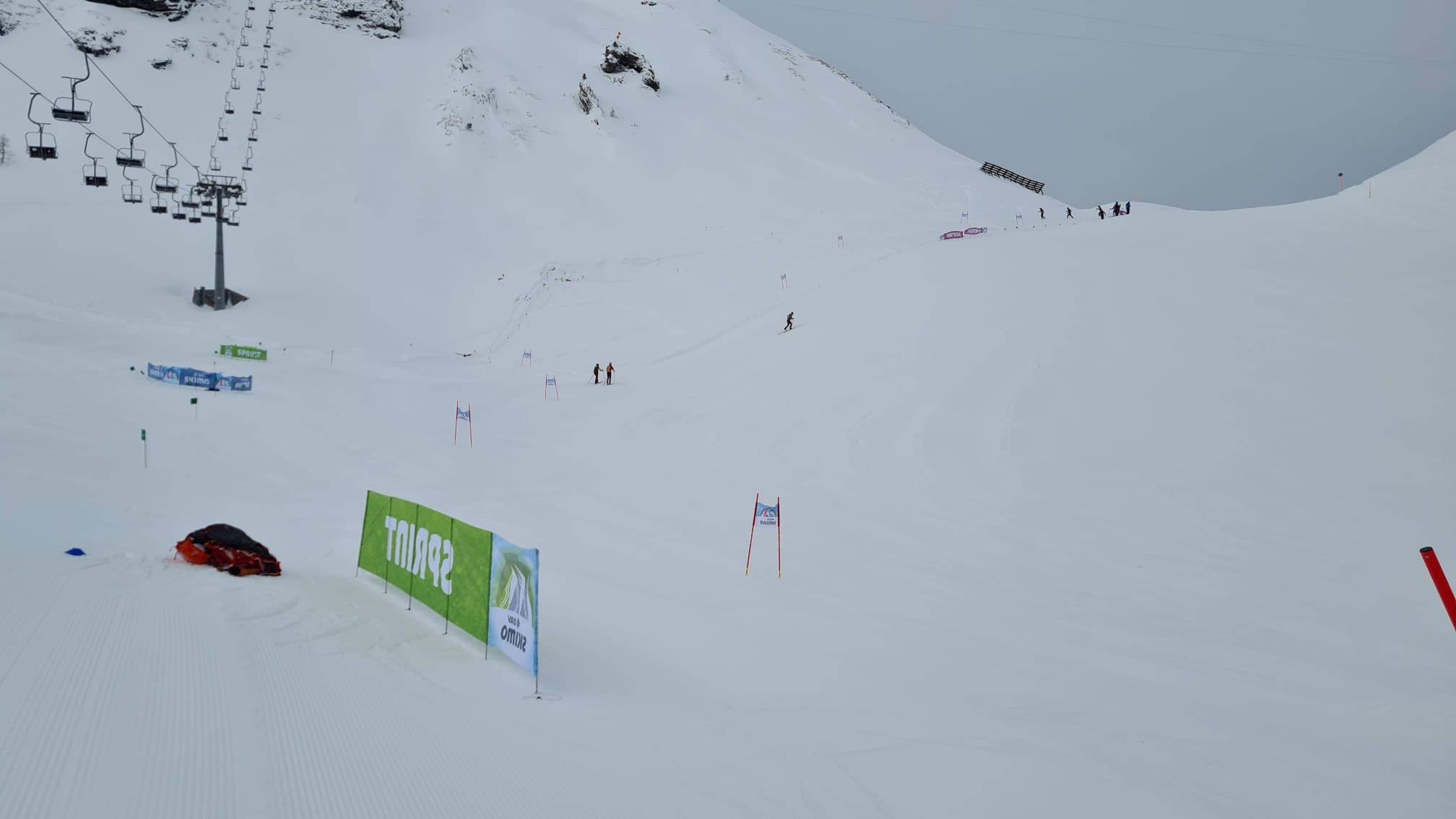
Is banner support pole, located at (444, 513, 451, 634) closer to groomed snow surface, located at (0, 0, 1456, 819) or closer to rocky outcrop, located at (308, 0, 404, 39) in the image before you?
groomed snow surface, located at (0, 0, 1456, 819)

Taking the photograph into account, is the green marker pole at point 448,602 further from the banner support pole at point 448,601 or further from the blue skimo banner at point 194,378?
the blue skimo banner at point 194,378

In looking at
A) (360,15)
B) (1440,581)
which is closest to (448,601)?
(1440,581)

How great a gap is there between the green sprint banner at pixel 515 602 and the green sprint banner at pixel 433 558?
0.42 feet

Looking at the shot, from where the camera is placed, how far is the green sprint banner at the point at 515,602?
7754 mm

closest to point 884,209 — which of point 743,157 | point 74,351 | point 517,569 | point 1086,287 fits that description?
point 743,157

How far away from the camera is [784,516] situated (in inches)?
618

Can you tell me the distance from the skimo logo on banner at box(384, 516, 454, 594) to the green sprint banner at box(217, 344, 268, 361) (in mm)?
23320

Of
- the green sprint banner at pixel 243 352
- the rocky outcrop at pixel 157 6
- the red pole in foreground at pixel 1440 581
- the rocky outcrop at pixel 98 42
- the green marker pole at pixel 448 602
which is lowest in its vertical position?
the green marker pole at pixel 448 602

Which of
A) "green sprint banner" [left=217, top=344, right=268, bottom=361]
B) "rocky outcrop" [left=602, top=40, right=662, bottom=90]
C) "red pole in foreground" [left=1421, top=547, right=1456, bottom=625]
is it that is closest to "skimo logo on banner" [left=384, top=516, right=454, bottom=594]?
"red pole in foreground" [left=1421, top=547, right=1456, bottom=625]

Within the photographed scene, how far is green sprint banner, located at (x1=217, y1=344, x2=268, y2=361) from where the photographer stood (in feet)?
97.0

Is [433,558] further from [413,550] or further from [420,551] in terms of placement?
[413,550]

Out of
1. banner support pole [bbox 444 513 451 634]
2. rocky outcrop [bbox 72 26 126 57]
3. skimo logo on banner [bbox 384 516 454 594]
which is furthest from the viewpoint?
rocky outcrop [bbox 72 26 126 57]

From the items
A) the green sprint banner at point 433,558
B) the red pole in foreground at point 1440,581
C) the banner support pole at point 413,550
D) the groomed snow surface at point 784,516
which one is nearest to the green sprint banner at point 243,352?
the groomed snow surface at point 784,516

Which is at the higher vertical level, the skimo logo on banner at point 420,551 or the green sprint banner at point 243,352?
the green sprint banner at point 243,352
